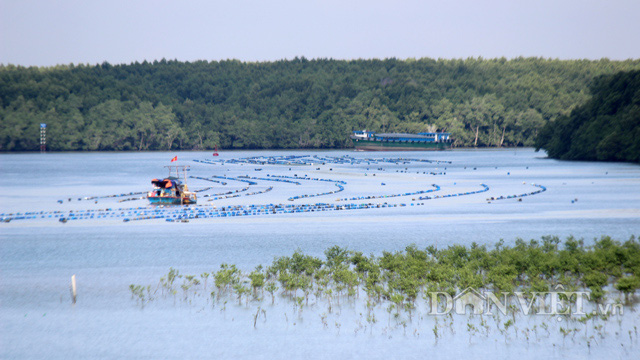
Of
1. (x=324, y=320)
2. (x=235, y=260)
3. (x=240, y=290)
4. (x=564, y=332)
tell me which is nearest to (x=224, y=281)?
(x=240, y=290)

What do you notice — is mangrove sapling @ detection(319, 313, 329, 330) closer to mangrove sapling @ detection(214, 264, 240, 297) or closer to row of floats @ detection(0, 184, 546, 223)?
mangrove sapling @ detection(214, 264, 240, 297)

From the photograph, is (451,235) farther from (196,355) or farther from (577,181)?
(577,181)

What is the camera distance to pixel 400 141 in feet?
587

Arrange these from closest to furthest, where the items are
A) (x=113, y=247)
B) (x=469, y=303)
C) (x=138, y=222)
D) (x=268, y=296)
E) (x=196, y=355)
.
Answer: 1. (x=196, y=355)
2. (x=469, y=303)
3. (x=268, y=296)
4. (x=113, y=247)
5. (x=138, y=222)

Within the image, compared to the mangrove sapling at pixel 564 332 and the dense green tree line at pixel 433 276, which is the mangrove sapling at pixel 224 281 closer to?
the dense green tree line at pixel 433 276

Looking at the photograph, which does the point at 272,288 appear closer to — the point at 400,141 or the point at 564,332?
the point at 564,332

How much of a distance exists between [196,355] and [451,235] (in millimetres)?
16381

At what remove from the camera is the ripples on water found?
14891 mm

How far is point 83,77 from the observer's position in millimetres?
197625

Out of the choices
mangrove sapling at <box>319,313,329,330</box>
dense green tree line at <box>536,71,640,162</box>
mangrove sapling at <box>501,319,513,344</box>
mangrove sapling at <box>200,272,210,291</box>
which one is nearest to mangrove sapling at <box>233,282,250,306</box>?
mangrove sapling at <box>200,272,210,291</box>

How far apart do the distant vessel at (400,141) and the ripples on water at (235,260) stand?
408ft

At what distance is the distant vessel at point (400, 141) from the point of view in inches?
6993

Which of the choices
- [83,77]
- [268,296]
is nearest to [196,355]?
[268,296]

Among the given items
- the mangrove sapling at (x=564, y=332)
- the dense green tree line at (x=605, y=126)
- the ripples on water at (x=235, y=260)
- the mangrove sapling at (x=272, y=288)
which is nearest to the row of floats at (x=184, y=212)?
the ripples on water at (x=235, y=260)
